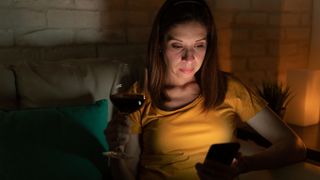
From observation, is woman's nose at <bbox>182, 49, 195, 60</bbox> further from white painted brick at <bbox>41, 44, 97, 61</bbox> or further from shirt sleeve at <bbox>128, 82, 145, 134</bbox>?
white painted brick at <bbox>41, 44, 97, 61</bbox>

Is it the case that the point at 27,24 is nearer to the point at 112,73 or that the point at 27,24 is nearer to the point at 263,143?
the point at 112,73

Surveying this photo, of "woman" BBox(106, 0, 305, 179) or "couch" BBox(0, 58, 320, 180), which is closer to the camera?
"couch" BBox(0, 58, 320, 180)

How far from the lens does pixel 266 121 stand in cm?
130

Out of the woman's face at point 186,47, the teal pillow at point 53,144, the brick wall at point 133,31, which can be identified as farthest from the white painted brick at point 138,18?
the teal pillow at point 53,144

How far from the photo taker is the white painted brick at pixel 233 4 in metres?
2.05

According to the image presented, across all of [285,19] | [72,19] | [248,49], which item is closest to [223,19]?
[248,49]

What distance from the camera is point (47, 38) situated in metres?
1.60

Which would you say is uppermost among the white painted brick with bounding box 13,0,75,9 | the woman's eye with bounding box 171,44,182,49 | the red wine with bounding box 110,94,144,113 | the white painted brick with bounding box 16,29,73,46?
the white painted brick with bounding box 13,0,75,9

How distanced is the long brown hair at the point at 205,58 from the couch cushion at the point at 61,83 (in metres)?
0.18

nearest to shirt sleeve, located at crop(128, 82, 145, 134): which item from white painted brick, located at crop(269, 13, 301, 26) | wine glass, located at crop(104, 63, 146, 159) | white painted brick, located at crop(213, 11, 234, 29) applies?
wine glass, located at crop(104, 63, 146, 159)

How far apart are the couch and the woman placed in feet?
0.29

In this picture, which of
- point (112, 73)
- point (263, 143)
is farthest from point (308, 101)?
point (112, 73)

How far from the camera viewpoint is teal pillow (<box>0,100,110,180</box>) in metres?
1.11

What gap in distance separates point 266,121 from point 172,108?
0.34m
